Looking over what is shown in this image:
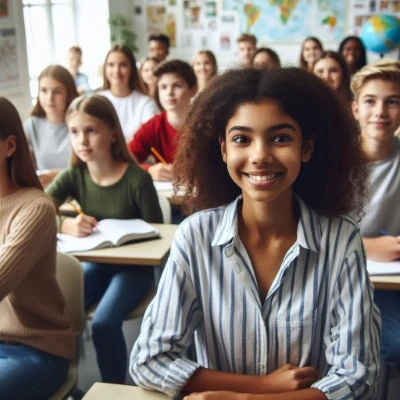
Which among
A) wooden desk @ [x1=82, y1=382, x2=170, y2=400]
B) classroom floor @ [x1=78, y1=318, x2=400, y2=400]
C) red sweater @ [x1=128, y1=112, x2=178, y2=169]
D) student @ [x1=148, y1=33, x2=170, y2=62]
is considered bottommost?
classroom floor @ [x1=78, y1=318, x2=400, y2=400]

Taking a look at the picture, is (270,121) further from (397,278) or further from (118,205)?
(118,205)

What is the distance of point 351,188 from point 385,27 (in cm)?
608

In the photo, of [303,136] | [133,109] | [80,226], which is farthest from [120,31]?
[303,136]

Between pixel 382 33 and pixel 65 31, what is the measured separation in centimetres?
399

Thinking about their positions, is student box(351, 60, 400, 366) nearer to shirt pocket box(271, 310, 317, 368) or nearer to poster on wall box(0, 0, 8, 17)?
shirt pocket box(271, 310, 317, 368)

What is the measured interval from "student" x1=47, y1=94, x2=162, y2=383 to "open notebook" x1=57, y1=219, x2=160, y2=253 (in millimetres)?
39

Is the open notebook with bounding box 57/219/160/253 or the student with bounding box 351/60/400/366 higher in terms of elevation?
the student with bounding box 351/60/400/366

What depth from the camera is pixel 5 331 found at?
4.91 feet

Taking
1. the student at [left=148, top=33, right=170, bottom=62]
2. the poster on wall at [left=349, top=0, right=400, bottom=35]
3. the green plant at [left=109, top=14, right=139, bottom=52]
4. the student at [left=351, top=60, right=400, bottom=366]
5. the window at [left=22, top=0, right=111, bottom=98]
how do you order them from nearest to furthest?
1. the student at [left=351, top=60, right=400, bottom=366]
2. the student at [left=148, top=33, right=170, bottom=62]
3. the window at [left=22, top=0, right=111, bottom=98]
4. the poster on wall at [left=349, top=0, right=400, bottom=35]
5. the green plant at [left=109, top=14, right=139, bottom=52]

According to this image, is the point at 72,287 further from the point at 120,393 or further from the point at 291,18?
the point at 291,18

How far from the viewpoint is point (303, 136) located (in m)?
1.08

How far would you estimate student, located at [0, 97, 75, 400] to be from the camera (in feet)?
4.70

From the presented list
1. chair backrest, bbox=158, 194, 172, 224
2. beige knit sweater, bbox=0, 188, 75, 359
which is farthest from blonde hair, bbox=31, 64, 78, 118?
beige knit sweater, bbox=0, 188, 75, 359

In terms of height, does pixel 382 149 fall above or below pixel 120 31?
below
